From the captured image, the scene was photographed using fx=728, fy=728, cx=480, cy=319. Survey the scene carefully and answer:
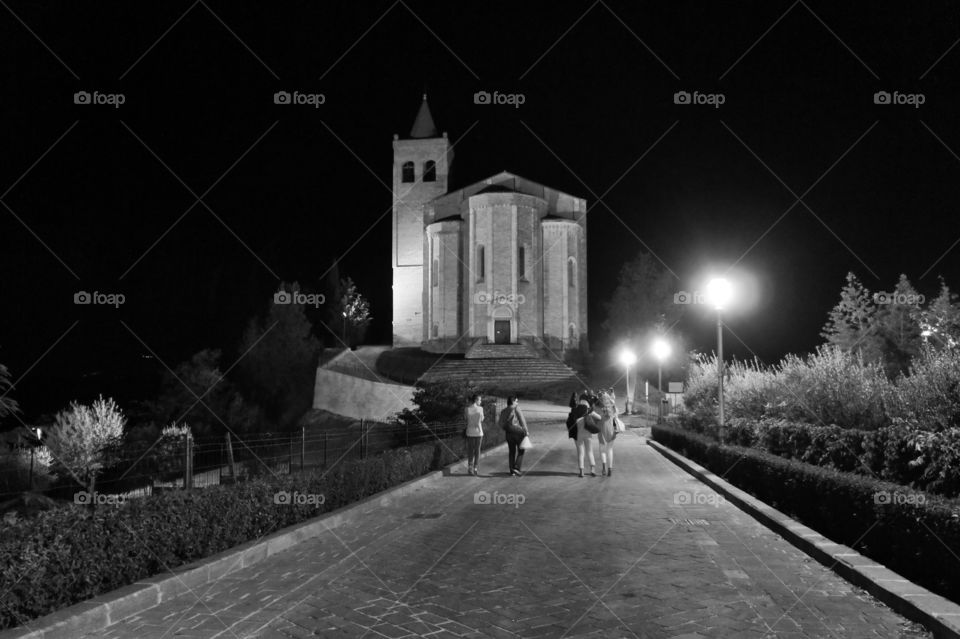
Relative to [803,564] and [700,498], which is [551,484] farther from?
[803,564]

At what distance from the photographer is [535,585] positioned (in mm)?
6117

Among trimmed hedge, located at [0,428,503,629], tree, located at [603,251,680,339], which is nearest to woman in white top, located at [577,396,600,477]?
trimmed hedge, located at [0,428,503,629]

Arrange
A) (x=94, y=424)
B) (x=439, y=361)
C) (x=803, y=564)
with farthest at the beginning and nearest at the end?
1. (x=439, y=361)
2. (x=94, y=424)
3. (x=803, y=564)

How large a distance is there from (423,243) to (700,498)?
171 feet

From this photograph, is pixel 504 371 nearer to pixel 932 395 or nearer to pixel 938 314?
pixel 938 314

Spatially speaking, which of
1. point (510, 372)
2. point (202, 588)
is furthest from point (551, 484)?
point (510, 372)

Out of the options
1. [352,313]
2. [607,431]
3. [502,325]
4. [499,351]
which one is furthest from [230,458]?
[352,313]

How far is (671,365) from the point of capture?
166 feet

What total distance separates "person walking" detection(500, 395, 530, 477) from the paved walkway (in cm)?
427

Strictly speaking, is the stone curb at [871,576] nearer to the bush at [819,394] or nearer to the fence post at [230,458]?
the bush at [819,394]

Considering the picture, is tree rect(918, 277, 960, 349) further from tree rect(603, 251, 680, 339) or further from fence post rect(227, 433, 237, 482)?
fence post rect(227, 433, 237, 482)

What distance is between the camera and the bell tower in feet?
205

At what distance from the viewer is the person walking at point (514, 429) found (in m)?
14.6

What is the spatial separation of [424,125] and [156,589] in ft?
203
